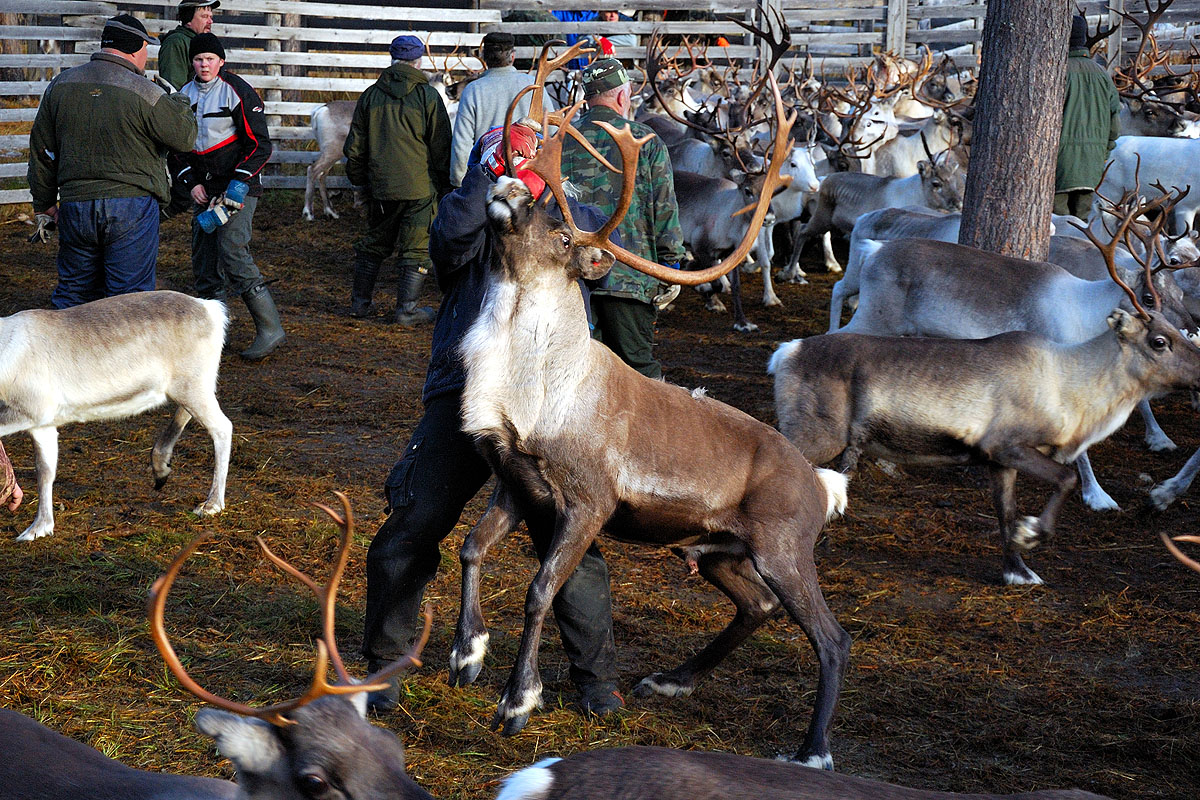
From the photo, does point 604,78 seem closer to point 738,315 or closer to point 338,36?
point 738,315

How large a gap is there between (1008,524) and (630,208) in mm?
2224

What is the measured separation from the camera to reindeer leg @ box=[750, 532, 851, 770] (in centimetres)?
358

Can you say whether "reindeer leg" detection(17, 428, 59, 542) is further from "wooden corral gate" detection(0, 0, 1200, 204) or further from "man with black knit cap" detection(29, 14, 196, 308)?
"wooden corral gate" detection(0, 0, 1200, 204)

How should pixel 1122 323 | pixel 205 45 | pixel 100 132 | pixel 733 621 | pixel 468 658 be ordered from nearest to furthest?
pixel 468 658
pixel 733 621
pixel 1122 323
pixel 100 132
pixel 205 45

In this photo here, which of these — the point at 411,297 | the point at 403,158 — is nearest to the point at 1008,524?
the point at 411,297

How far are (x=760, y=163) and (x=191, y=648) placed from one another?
8.41 m

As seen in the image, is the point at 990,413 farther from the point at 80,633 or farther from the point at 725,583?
the point at 80,633

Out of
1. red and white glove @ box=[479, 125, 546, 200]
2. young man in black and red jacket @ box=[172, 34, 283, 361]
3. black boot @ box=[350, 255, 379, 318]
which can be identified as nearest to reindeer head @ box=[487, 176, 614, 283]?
red and white glove @ box=[479, 125, 546, 200]

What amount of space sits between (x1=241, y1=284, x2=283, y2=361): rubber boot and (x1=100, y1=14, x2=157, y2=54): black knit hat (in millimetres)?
2111

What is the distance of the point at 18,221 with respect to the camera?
13.0 m

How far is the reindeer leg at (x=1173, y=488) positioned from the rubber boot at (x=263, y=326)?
237 inches

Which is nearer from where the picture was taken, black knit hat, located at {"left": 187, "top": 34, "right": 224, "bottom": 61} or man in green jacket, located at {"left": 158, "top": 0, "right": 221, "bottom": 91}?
black knit hat, located at {"left": 187, "top": 34, "right": 224, "bottom": 61}

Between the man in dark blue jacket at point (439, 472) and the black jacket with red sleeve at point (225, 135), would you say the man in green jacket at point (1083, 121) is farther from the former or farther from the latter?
the man in dark blue jacket at point (439, 472)

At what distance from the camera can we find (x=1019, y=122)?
7004 mm
